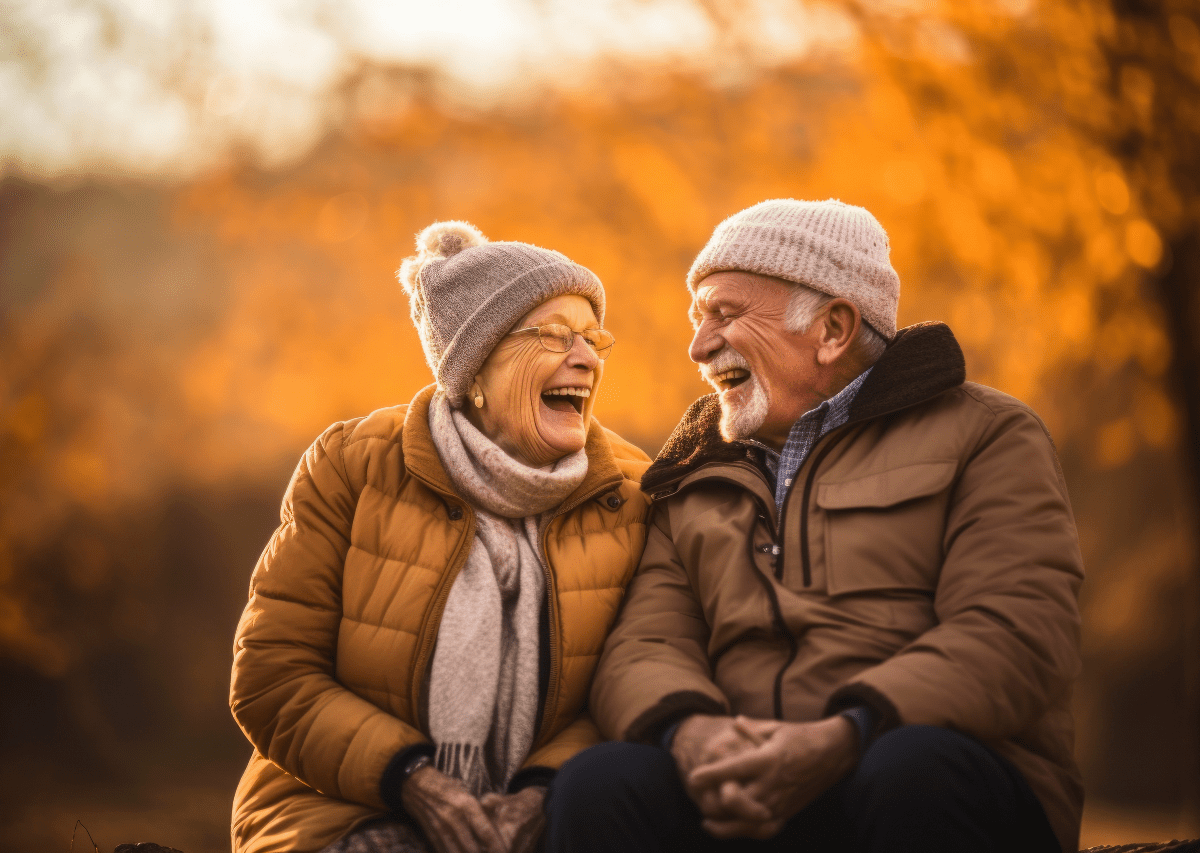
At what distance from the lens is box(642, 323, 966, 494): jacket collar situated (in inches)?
90.2

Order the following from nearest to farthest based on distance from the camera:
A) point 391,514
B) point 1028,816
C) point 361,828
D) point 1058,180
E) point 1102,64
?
point 1028,816 < point 361,828 < point 391,514 < point 1102,64 < point 1058,180

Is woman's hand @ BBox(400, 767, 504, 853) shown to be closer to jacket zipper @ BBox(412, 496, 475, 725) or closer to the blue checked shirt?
jacket zipper @ BBox(412, 496, 475, 725)

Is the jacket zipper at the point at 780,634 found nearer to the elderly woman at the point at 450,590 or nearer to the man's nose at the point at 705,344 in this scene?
the elderly woman at the point at 450,590

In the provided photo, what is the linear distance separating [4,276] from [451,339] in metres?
4.10

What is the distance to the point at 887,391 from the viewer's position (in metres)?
2.33

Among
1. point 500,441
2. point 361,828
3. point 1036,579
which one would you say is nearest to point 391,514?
point 500,441

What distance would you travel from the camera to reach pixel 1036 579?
1946 millimetres

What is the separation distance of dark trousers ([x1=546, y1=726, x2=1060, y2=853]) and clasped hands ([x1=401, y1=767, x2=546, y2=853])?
139 mm

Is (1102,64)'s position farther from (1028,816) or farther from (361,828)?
(361,828)

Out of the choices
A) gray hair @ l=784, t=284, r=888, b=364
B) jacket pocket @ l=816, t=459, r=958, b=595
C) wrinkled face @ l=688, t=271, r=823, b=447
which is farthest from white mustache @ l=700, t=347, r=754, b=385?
jacket pocket @ l=816, t=459, r=958, b=595

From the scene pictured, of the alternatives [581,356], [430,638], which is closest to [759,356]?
[581,356]

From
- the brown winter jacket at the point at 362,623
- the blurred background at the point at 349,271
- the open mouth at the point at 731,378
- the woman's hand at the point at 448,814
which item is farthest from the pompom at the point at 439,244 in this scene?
the blurred background at the point at 349,271

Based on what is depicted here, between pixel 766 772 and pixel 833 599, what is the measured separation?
1.68ft

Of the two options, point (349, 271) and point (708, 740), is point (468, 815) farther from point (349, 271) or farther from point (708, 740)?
point (349, 271)
